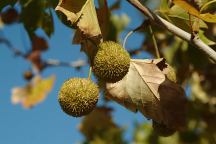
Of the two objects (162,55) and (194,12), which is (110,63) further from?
(162,55)

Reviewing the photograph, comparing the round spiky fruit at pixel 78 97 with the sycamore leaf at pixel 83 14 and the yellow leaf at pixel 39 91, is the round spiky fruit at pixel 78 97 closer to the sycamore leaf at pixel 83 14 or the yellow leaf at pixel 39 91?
the sycamore leaf at pixel 83 14

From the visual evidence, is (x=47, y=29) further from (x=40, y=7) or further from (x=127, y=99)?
(x=127, y=99)

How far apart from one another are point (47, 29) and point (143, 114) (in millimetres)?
1100

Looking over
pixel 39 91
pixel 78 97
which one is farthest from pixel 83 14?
pixel 39 91

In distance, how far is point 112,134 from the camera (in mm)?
8367

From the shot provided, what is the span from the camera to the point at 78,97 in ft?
9.09

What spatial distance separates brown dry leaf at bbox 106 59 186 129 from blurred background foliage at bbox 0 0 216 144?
1.04 feet

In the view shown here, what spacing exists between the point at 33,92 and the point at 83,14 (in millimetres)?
4904

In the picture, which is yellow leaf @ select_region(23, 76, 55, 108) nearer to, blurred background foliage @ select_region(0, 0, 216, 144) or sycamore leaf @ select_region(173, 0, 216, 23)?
blurred background foliage @ select_region(0, 0, 216, 144)

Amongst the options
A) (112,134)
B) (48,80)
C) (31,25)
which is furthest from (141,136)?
(31,25)

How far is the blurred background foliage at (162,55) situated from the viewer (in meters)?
3.27

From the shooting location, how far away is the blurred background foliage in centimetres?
327

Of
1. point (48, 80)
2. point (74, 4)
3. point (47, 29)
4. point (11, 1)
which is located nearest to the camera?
point (74, 4)

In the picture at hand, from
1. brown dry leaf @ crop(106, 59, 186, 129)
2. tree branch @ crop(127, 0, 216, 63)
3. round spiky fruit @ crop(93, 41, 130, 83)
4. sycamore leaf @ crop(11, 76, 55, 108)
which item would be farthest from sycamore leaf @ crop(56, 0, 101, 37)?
sycamore leaf @ crop(11, 76, 55, 108)
